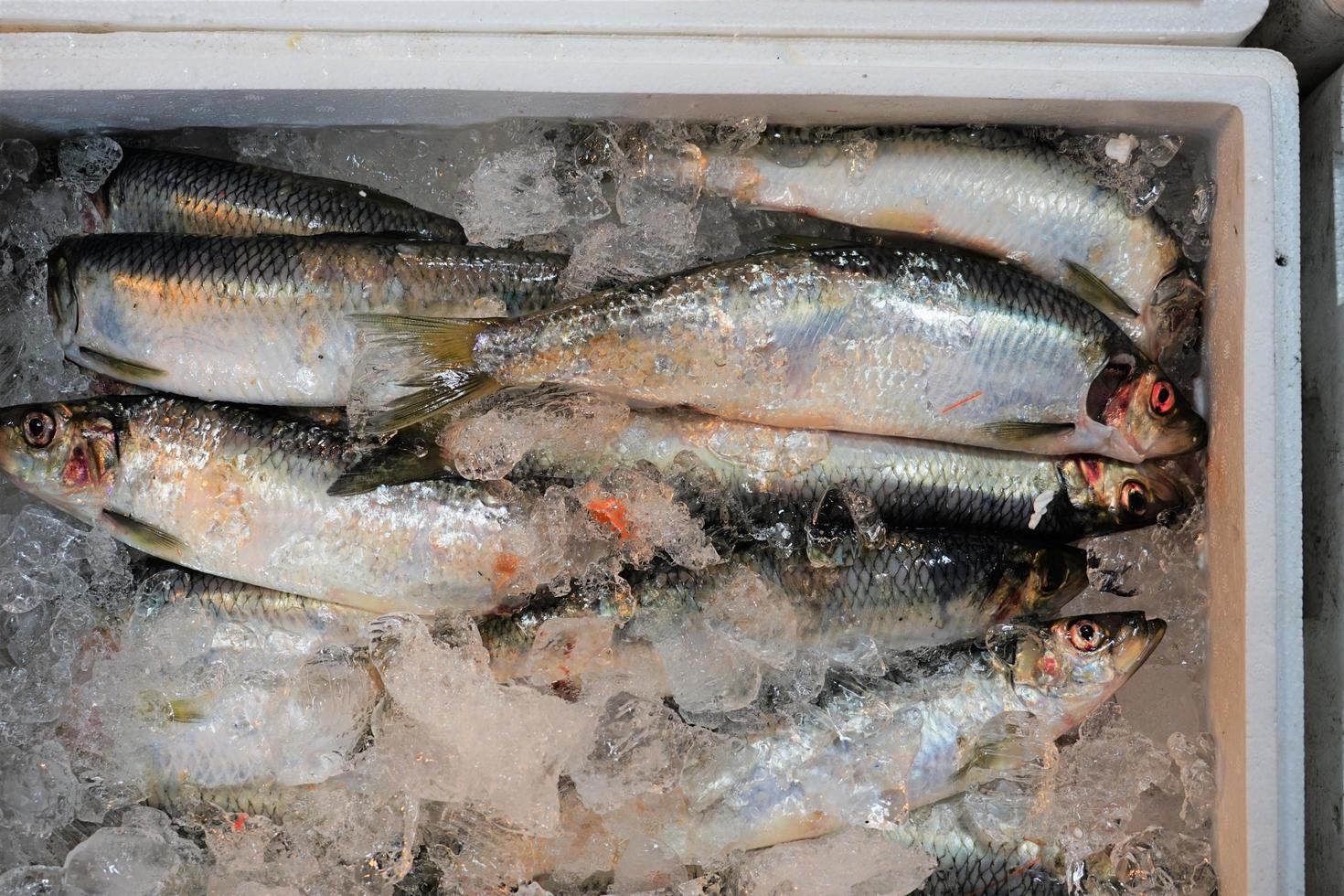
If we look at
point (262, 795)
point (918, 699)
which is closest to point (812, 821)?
point (918, 699)

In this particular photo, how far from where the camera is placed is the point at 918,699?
76.7 inches

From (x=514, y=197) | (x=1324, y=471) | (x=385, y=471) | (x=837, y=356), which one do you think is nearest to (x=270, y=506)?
(x=385, y=471)

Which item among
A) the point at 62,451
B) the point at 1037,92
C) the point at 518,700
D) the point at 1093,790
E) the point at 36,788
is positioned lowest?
the point at 36,788

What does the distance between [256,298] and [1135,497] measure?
183cm

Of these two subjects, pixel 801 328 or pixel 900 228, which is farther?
pixel 900 228

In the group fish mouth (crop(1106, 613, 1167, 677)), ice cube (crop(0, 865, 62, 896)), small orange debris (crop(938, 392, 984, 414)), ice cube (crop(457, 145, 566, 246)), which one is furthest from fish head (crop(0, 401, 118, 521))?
fish mouth (crop(1106, 613, 1167, 677))

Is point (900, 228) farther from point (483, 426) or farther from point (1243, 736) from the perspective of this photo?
point (1243, 736)

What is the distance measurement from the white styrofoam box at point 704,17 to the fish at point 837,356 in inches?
A: 17.0

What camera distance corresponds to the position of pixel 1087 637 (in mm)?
1931

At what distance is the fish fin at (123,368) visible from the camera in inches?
77.0

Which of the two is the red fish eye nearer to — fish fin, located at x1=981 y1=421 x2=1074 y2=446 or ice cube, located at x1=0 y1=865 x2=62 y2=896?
fish fin, located at x1=981 y1=421 x2=1074 y2=446

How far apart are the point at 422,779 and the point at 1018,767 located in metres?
1.17

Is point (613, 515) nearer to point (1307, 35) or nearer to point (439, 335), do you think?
point (439, 335)

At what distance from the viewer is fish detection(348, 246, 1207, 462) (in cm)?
183
